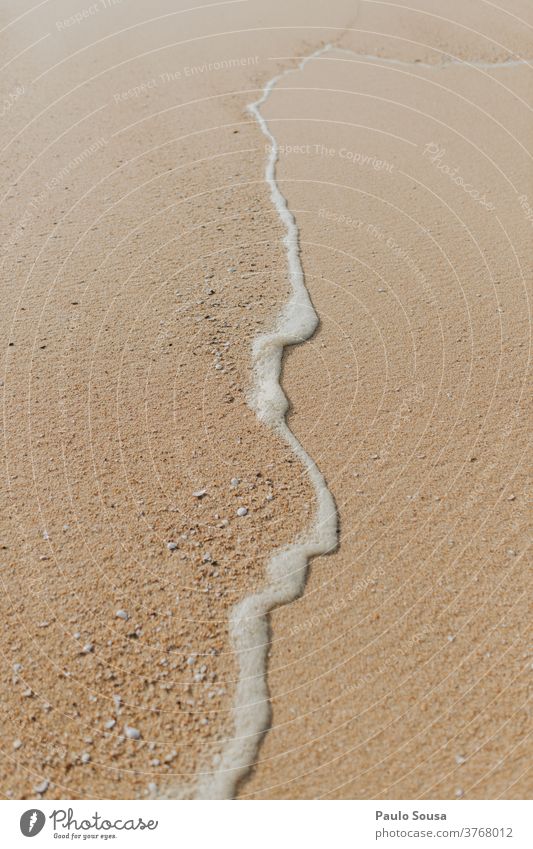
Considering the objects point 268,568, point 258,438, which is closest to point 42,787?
point 268,568

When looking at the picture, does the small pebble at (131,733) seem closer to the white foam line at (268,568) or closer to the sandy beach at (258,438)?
the sandy beach at (258,438)

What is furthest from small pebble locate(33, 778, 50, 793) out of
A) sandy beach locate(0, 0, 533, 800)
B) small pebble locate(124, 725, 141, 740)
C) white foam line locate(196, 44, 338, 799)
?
white foam line locate(196, 44, 338, 799)

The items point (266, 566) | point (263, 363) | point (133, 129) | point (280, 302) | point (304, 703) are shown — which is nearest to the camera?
point (304, 703)

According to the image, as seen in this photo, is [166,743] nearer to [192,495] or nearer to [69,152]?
[192,495]

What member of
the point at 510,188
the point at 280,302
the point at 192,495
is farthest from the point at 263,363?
the point at 510,188

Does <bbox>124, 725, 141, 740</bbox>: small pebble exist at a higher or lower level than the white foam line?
lower

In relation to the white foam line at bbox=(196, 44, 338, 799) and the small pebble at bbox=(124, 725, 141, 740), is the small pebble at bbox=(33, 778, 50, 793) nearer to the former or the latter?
the small pebble at bbox=(124, 725, 141, 740)
